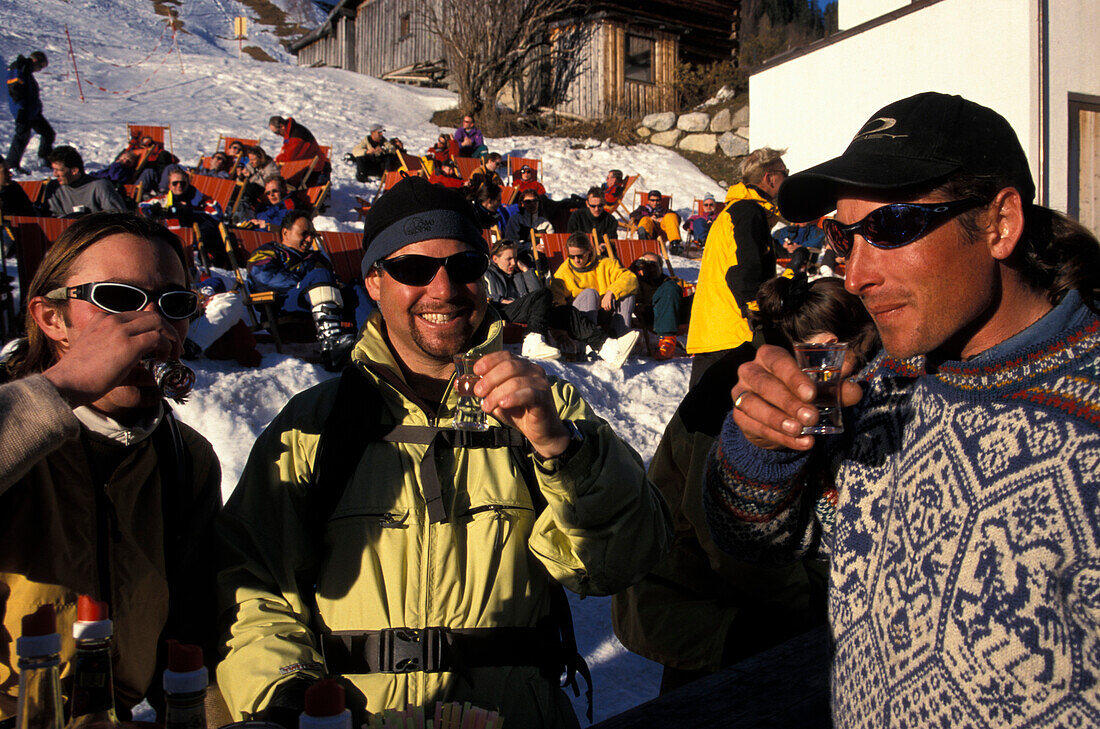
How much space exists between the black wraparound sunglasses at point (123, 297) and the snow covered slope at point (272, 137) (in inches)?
110

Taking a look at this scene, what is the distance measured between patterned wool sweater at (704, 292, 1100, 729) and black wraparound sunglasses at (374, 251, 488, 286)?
0.99 meters

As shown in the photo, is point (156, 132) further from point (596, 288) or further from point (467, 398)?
point (467, 398)

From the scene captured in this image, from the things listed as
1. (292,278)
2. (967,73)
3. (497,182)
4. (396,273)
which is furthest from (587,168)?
(396,273)

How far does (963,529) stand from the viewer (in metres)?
1.37

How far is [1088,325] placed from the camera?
55.7 inches

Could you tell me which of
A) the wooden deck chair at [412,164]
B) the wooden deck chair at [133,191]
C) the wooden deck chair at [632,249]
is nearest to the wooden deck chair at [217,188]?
the wooden deck chair at [133,191]

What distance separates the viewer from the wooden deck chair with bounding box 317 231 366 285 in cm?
1018

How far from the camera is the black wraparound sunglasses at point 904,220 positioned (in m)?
1.54

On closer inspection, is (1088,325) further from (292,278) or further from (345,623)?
(292,278)

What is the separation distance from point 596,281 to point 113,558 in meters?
8.70

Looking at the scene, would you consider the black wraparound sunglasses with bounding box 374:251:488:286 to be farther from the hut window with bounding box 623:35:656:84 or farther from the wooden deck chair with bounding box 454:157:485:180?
the hut window with bounding box 623:35:656:84

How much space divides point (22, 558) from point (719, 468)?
1.56m

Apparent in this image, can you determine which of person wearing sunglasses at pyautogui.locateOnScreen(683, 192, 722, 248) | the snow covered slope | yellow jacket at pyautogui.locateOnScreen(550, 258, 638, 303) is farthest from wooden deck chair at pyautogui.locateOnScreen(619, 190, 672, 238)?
yellow jacket at pyautogui.locateOnScreen(550, 258, 638, 303)

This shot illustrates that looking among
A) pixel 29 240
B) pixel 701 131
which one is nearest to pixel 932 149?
pixel 29 240
